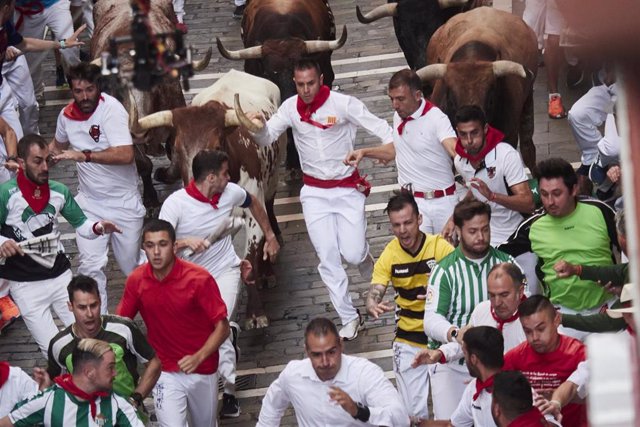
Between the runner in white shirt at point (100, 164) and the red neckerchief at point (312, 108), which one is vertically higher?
the red neckerchief at point (312, 108)

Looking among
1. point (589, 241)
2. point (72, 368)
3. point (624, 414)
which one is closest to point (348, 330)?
point (589, 241)

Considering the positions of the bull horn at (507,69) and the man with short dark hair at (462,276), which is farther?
the bull horn at (507,69)

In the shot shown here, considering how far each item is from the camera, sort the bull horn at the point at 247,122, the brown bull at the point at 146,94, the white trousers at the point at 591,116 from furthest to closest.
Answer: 1. the white trousers at the point at 591,116
2. the brown bull at the point at 146,94
3. the bull horn at the point at 247,122

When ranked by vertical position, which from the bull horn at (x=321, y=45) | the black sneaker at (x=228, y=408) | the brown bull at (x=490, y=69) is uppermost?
the brown bull at (x=490, y=69)

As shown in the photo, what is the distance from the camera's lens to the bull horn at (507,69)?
1148 cm

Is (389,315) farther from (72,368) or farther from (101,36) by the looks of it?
(101,36)

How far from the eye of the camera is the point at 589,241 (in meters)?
8.02

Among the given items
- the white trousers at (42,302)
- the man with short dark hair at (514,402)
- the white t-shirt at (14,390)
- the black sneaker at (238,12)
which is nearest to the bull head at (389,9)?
the black sneaker at (238,12)

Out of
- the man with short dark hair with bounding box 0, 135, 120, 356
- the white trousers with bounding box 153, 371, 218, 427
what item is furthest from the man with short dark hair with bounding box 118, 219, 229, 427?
the man with short dark hair with bounding box 0, 135, 120, 356

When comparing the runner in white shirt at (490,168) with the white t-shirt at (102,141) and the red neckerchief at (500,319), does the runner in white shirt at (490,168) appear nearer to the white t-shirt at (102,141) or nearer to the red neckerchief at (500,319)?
the red neckerchief at (500,319)

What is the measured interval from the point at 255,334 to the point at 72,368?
12.8ft

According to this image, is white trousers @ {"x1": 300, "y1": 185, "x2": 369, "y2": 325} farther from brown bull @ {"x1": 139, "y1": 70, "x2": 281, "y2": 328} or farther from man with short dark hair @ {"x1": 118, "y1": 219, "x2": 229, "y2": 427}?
man with short dark hair @ {"x1": 118, "y1": 219, "x2": 229, "y2": 427}

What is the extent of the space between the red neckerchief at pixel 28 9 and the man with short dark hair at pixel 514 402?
33.6 ft

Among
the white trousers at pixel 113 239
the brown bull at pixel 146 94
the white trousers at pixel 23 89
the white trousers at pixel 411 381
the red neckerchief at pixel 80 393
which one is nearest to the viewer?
the red neckerchief at pixel 80 393
